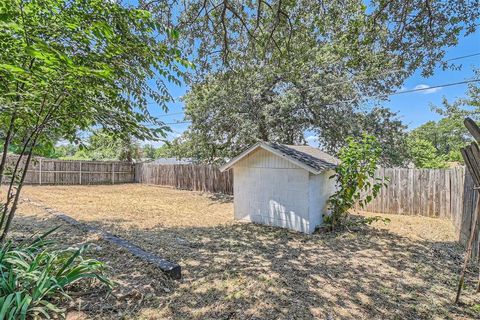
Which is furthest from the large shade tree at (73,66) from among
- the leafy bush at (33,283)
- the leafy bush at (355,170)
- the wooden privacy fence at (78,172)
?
the wooden privacy fence at (78,172)

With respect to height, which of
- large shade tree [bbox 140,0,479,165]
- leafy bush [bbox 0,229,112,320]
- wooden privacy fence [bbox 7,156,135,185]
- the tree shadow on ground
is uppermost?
large shade tree [bbox 140,0,479,165]

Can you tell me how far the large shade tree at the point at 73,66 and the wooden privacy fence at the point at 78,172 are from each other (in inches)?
524

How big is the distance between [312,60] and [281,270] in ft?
27.8

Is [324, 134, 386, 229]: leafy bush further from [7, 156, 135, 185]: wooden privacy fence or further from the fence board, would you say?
[7, 156, 135, 185]: wooden privacy fence

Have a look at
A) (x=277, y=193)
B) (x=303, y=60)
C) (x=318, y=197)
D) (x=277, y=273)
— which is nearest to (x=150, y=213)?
(x=277, y=193)

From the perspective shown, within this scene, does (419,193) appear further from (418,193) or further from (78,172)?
(78,172)

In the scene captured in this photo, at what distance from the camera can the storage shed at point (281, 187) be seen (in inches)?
251

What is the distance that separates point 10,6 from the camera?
206cm

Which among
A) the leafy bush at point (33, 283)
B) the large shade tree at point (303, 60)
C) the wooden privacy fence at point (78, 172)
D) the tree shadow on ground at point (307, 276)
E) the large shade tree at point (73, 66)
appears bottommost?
the tree shadow on ground at point (307, 276)

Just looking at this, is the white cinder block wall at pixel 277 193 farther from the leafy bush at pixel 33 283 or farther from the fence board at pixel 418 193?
the leafy bush at pixel 33 283

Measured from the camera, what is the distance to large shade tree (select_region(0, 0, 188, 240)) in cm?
205

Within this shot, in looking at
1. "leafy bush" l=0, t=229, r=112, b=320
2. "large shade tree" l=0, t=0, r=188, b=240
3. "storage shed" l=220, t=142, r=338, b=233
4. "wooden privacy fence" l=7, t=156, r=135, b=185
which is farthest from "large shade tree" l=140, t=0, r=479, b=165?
"wooden privacy fence" l=7, t=156, r=135, b=185

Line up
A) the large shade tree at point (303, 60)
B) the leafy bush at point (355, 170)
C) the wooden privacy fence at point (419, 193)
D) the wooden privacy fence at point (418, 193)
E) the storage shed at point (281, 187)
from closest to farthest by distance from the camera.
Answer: the large shade tree at point (303, 60), the leafy bush at point (355, 170), the storage shed at point (281, 187), the wooden privacy fence at point (419, 193), the wooden privacy fence at point (418, 193)

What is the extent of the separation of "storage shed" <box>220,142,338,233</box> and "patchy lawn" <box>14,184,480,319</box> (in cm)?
52
